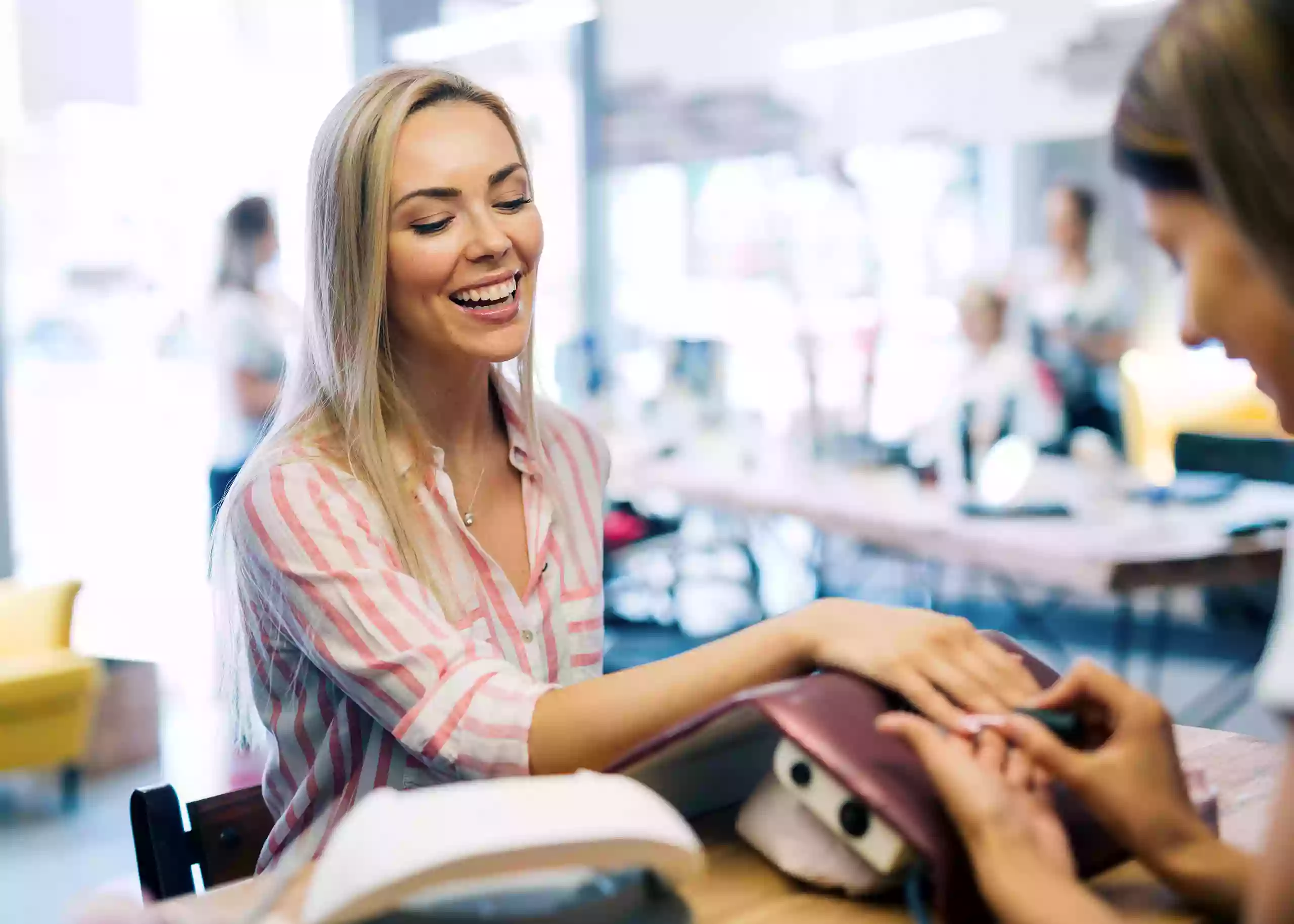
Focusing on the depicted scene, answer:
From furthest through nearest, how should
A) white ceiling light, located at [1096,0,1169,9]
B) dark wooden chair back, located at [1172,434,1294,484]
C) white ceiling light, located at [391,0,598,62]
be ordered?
white ceiling light, located at [391,0,598,62]
white ceiling light, located at [1096,0,1169,9]
dark wooden chair back, located at [1172,434,1294,484]

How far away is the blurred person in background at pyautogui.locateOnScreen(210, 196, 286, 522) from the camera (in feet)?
11.9

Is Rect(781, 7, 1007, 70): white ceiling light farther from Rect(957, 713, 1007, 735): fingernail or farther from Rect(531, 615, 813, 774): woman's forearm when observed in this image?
Rect(957, 713, 1007, 735): fingernail

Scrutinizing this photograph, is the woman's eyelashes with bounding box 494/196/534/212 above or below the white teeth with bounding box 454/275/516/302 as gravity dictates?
above

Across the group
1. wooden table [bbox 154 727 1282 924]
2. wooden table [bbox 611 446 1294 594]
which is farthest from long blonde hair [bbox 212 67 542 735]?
wooden table [bbox 611 446 1294 594]

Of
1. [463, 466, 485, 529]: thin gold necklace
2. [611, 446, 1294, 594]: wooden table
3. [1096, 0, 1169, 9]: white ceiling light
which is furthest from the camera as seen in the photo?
[1096, 0, 1169, 9]: white ceiling light

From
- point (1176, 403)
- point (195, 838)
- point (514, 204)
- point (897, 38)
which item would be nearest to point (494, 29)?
point (897, 38)

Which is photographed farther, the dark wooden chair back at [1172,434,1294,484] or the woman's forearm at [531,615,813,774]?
the dark wooden chair back at [1172,434,1294,484]

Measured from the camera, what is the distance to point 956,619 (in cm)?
91

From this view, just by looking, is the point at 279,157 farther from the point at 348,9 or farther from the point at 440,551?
the point at 440,551

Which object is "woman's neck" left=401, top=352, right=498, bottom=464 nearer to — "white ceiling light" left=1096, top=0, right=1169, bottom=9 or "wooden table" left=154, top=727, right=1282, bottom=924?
"wooden table" left=154, top=727, right=1282, bottom=924

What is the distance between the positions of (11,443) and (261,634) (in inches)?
148

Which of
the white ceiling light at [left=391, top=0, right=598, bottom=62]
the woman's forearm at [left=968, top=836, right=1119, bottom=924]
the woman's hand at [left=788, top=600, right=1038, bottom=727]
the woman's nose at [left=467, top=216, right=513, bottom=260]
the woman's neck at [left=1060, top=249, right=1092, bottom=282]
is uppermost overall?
the white ceiling light at [left=391, top=0, right=598, bottom=62]

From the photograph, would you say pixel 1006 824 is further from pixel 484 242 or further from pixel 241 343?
pixel 241 343

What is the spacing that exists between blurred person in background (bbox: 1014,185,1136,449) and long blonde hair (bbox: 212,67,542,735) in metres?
3.97
